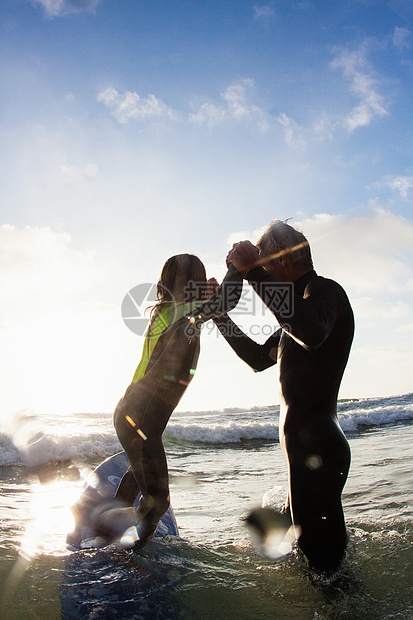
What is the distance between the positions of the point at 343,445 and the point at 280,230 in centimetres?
141

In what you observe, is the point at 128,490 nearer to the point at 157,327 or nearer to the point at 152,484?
the point at 152,484

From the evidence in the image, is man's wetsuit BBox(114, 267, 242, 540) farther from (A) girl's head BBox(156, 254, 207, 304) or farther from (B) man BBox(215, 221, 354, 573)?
(B) man BBox(215, 221, 354, 573)

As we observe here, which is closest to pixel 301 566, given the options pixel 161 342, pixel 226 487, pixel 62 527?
pixel 161 342

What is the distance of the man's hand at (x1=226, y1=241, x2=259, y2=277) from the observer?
226cm

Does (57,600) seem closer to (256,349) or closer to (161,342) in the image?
(161,342)

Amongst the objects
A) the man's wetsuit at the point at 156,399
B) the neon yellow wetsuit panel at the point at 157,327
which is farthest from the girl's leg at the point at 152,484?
the neon yellow wetsuit panel at the point at 157,327

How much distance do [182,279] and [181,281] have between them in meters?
0.02

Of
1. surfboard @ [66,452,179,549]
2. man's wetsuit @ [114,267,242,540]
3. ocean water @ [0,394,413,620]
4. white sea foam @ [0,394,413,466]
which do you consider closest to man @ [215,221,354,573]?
ocean water @ [0,394,413,620]

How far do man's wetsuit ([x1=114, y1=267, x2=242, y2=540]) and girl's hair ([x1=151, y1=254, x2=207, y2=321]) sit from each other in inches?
Answer: 3.2

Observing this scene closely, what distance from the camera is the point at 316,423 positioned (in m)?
2.38

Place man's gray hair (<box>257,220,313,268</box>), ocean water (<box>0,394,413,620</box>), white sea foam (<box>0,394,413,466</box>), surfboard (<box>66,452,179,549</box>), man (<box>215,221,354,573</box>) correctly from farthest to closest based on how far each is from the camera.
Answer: white sea foam (<box>0,394,413,466</box>), surfboard (<box>66,452,179,549</box>), man's gray hair (<box>257,220,313,268</box>), man (<box>215,221,354,573</box>), ocean water (<box>0,394,413,620</box>)

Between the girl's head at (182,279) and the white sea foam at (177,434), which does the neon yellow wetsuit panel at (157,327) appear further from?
the white sea foam at (177,434)

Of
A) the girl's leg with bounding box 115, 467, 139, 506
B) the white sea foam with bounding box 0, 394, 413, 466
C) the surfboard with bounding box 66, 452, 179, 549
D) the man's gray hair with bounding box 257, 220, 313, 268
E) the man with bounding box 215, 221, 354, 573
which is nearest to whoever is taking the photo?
the man with bounding box 215, 221, 354, 573

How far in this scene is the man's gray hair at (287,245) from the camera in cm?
257
